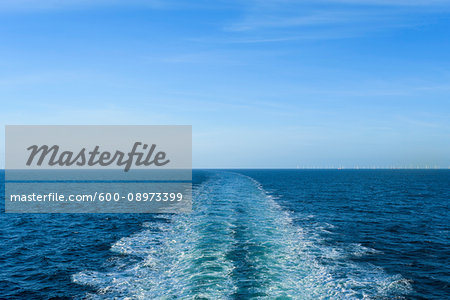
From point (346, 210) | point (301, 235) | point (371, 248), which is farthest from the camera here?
point (346, 210)

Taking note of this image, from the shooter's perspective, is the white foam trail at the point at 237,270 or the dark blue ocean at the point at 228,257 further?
the dark blue ocean at the point at 228,257

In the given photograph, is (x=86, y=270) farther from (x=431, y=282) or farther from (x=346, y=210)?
(x=346, y=210)

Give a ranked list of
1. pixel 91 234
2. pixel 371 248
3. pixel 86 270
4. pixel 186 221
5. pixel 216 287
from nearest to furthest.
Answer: pixel 216 287 → pixel 86 270 → pixel 371 248 → pixel 91 234 → pixel 186 221

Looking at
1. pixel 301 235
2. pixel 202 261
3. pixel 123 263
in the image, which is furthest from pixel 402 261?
pixel 123 263

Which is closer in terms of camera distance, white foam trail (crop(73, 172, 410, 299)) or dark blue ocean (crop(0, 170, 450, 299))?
white foam trail (crop(73, 172, 410, 299))

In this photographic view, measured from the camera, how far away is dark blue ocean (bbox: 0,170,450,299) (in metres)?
16.3

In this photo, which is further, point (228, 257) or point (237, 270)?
point (228, 257)

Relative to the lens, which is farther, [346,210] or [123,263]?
[346,210]

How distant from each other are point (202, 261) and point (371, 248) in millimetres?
14733

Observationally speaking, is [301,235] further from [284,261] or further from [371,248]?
[284,261]

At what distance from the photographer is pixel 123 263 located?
2094 centimetres

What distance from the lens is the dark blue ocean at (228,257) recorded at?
16.3 metres

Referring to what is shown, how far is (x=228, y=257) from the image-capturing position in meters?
20.6

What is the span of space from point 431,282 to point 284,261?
8812 mm
